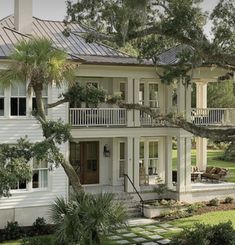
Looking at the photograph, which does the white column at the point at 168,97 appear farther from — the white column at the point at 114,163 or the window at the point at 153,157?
the white column at the point at 114,163

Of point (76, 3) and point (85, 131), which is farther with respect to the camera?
point (85, 131)

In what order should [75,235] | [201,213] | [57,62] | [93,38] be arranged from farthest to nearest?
1. [201,213]
2. [93,38]
3. [57,62]
4. [75,235]

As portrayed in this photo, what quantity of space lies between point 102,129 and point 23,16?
678 cm

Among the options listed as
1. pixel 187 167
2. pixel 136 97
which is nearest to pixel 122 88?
pixel 136 97

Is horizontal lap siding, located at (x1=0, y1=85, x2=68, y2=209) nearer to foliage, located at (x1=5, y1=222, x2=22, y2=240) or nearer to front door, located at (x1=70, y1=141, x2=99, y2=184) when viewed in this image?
foliage, located at (x1=5, y1=222, x2=22, y2=240)

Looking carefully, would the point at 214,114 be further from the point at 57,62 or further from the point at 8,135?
the point at 57,62

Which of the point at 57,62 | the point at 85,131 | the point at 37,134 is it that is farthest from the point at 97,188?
the point at 57,62

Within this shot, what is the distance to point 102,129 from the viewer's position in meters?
25.2

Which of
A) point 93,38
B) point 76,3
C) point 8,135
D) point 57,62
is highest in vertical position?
point 76,3

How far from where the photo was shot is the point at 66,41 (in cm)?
2661

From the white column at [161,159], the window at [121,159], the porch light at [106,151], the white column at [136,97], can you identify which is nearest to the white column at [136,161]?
the white column at [136,97]

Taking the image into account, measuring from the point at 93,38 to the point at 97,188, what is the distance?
35.0 feet

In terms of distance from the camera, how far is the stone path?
63.6ft

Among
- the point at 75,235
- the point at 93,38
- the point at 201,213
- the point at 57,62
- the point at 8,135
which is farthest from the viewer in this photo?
the point at 201,213
